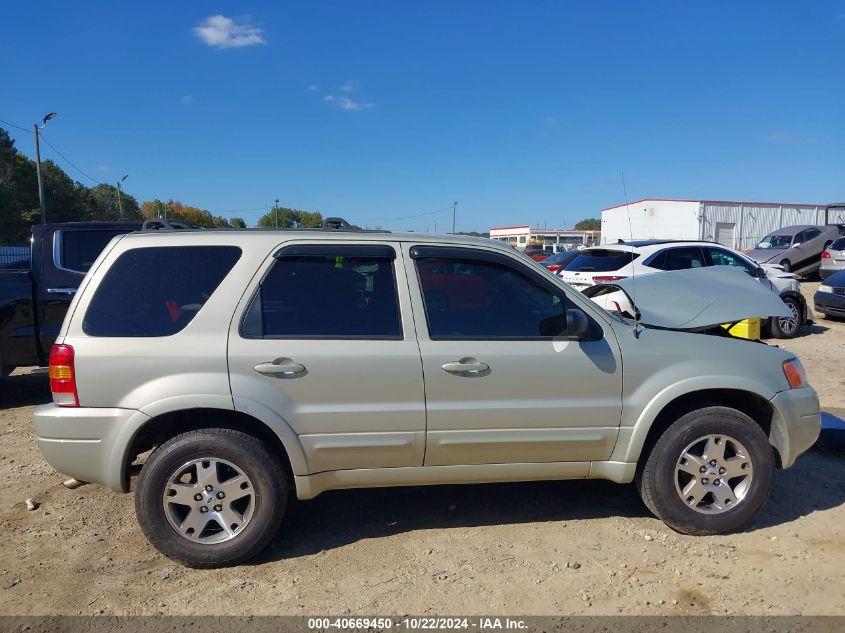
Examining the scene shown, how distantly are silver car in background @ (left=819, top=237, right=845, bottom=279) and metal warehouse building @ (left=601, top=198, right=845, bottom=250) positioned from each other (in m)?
16.1

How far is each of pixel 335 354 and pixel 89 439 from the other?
140 cm

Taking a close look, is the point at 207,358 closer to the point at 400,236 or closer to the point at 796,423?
the point at 400,236

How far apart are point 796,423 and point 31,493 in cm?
522

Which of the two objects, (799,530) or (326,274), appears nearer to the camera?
(326,274)

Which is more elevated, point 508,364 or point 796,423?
point 508,364

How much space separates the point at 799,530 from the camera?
3.78 m

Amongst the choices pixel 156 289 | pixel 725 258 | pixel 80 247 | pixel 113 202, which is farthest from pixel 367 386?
pixel 113 202

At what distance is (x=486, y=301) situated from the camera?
362cm

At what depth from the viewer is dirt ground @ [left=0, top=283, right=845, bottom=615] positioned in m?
3.05

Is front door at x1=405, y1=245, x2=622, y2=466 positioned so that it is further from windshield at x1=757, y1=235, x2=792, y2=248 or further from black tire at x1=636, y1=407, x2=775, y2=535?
windshield at x1=757, y1=235, x2=792, y2=248

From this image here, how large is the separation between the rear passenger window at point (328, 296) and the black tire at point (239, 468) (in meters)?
0.63

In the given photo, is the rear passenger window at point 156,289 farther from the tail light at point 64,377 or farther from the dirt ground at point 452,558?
the dirt ground at point 452,558

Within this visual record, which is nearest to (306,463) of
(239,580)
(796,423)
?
(239,580)

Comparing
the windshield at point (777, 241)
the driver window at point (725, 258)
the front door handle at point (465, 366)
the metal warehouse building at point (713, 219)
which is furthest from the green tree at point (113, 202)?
the front door handle at point (465, 366)
